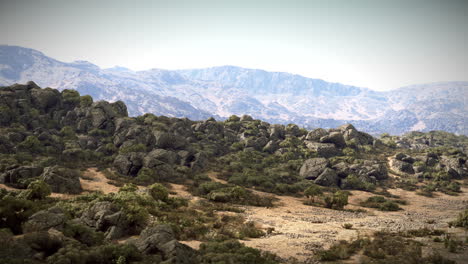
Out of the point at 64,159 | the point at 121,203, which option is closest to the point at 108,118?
the point at 64,159

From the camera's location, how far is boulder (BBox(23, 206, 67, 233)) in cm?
1508

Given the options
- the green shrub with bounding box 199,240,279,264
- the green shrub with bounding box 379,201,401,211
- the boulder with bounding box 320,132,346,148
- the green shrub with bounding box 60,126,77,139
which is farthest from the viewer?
the boulder with bounding box 320,132,346,148

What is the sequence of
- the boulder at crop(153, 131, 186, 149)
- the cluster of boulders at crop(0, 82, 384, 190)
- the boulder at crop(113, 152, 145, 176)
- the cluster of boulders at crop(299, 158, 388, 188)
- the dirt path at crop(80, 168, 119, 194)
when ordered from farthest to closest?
the boulder at crop(153, 131, 186, 149)
the cluster of boulders at crop(299, 158, 388, 188)
the cluster of boulders at crop(0, 82, 384, 190)
the boulder at crop(113, 152, 145, 176)
the dirt path at crop(80, 168, 119, 194)

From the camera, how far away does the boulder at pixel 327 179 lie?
47719 mm

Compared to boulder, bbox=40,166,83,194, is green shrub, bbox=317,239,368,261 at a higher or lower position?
higher

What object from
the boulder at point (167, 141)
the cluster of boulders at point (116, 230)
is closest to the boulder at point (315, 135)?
the boulder at point (167, 141)

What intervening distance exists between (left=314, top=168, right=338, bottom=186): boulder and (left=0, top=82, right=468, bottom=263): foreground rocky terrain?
0.80 feet

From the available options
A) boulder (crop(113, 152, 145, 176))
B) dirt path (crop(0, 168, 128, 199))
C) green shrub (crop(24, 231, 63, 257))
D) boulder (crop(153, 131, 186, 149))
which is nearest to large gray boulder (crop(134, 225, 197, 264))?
green shrub (crop(24, 231, 63, 257))

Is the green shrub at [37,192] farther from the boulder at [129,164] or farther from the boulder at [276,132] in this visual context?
the boulder at [276,132]

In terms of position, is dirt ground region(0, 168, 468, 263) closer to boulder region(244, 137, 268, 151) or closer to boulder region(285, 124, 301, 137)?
boulder region(244, 137, 268, 151)

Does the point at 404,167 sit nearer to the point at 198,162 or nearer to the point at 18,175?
the point at 198,162

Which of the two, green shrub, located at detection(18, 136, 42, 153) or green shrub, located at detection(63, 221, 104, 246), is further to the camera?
green shrub, located at detection(18, 136, 42, 153)

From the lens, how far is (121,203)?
2203 cm

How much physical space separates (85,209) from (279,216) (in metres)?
18.1
